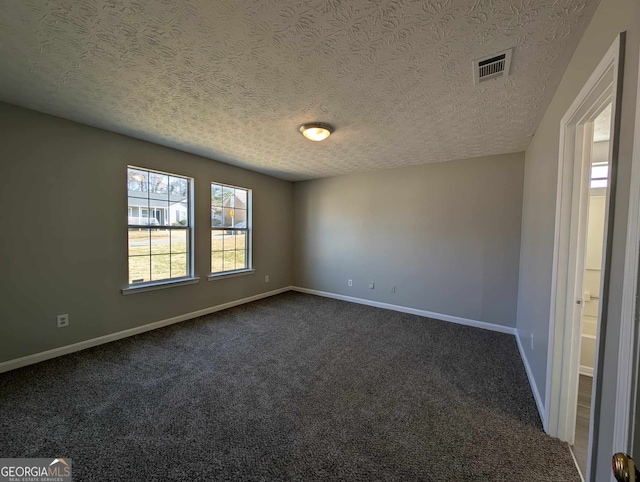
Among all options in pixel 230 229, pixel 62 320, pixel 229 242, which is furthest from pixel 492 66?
pixel 62 320

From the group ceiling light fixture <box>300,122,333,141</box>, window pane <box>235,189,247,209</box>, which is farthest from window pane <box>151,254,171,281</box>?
ceiling light fixture <box>300,122,333,141</box>

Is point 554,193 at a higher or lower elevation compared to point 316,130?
lower

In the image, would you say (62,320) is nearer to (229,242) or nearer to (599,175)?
(229,242)

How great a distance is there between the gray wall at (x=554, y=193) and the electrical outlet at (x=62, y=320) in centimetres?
411

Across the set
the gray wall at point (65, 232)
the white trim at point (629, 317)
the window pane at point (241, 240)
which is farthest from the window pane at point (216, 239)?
the white trim at point (629, 317)

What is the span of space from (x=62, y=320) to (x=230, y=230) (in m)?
2.35

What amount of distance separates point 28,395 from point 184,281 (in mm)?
1829

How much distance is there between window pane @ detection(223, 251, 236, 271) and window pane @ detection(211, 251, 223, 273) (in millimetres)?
94

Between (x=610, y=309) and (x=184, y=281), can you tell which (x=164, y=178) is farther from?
(x=610, y=309)

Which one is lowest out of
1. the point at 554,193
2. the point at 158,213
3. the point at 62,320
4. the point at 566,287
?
the point at 62,320

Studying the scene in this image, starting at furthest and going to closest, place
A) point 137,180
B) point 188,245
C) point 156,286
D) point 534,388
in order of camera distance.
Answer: point 188,245 → point 156,286 → point 137,180 → point 534,388

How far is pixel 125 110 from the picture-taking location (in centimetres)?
239

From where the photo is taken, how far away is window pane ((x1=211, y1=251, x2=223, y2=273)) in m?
4.17

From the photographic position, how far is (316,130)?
2.57 m
